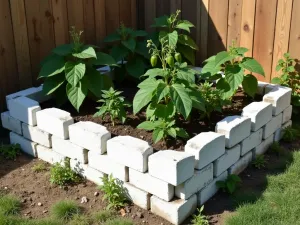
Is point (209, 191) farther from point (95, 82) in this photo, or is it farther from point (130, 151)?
point (95, 82)

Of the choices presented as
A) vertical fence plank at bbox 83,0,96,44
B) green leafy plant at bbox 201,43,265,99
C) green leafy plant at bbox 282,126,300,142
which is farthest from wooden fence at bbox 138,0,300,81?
vertical fence plank at bbox 83,0,96,44

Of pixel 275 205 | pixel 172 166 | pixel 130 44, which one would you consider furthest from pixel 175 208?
pixel 130 44

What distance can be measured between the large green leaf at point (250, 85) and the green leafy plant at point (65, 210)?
190 centimetres

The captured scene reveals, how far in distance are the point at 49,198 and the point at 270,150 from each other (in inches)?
78.8

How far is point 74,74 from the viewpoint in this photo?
157 inches

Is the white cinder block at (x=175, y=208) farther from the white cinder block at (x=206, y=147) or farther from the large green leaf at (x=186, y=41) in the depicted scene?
the large green leaf at (x=186, y=41)

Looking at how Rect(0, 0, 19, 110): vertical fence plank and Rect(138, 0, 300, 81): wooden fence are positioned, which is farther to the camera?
Rect(138, 0, 300, 81): wooden fence

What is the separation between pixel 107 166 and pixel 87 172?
28 centimetres

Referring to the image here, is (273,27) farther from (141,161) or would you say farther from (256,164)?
(141,161)

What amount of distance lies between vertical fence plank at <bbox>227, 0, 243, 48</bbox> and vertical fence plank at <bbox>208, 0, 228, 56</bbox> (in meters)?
0.05

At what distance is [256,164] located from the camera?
3.95m

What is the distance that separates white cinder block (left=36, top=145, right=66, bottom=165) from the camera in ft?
13.1

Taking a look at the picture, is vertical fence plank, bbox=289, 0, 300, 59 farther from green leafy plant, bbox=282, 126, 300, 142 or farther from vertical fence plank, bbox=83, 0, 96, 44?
vertical fence plank, bbox=83, 0, 96, 44

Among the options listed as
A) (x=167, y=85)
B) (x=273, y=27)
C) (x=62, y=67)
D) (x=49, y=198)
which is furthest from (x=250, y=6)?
(x=49, y=198)
